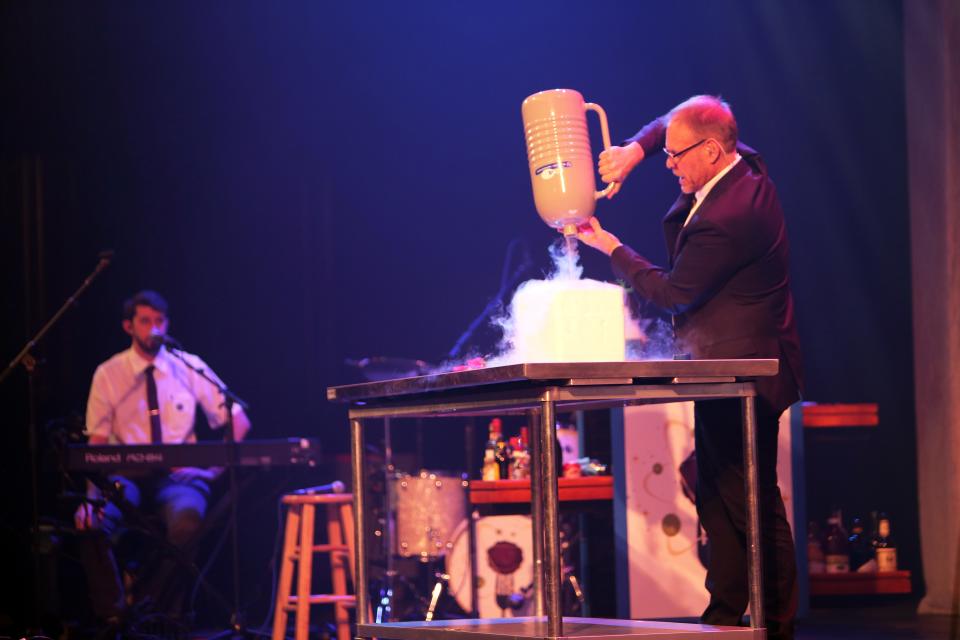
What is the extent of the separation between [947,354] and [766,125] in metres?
1.80

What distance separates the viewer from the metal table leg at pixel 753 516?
95.0 inches

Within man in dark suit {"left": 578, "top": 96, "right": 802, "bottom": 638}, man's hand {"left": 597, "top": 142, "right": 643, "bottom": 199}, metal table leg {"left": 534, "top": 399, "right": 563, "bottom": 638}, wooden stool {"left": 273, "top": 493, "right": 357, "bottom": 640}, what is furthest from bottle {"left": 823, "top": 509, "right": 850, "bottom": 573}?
metal table leg {"left": 534, "top": 399, "right": 563, "bottom": 638}

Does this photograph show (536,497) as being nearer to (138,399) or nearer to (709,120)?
(709,120)

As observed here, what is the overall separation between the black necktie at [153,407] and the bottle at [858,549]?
11.2ft

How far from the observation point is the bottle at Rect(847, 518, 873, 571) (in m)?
5.54

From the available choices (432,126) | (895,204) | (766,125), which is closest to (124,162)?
(432,126)

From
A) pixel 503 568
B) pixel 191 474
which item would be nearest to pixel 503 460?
pixel 503 568

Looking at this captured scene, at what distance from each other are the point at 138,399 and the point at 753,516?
429 cm

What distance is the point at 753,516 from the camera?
2426mm

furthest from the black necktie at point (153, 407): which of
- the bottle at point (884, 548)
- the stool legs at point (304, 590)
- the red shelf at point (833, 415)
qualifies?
the bottle at point (884, 548)

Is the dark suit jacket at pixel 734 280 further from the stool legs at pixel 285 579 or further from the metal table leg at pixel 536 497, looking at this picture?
the stool legs at pixel 285 579

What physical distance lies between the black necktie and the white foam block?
3.83m

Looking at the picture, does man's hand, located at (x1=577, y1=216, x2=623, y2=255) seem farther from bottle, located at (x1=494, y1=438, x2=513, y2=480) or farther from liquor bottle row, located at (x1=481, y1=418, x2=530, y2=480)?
bottle, located at (x1=494, y1=438, x2=513, y2=480)

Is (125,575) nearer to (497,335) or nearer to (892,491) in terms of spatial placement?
(497,335)
